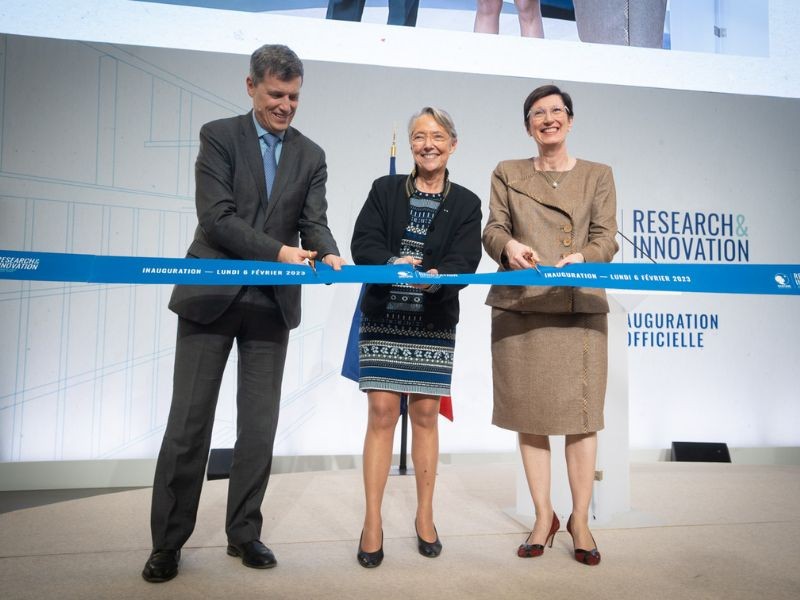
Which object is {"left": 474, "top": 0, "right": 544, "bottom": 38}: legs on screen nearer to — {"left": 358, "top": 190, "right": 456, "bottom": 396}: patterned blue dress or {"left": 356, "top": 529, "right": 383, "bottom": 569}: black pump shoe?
{"left": 358, "top": 190, "right": 456, "bottom": 396}: patterned blue dress

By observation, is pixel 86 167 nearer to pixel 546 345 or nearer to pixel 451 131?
pixel 451 131

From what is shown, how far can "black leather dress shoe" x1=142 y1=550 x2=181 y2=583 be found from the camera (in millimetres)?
2068

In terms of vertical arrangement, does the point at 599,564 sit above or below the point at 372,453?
below

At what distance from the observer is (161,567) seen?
2084 millimetres

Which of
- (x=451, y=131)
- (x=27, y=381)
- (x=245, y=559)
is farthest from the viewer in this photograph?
(x=27, y=381)

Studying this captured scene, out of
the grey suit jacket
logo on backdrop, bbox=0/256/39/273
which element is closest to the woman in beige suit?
the grey suit jacket

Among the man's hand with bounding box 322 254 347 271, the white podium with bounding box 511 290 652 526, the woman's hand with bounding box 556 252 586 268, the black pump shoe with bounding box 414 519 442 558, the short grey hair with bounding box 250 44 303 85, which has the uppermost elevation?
the short grey hair with bounding box 250 44 303 85

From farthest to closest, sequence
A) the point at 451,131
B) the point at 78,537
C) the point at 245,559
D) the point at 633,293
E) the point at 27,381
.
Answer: the point at 27,381, the point at 633,293, the point at 78,537, the point at 451,131, the point at 245,559

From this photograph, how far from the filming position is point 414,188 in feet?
7.99

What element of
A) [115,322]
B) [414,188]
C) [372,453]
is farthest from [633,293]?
[115,322]

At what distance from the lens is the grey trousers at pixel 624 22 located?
3.57 m

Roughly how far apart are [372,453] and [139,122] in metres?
2.70

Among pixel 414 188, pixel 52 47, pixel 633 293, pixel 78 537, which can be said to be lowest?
pixel 78 537

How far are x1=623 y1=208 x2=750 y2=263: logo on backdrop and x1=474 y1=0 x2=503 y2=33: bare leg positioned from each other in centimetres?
173
